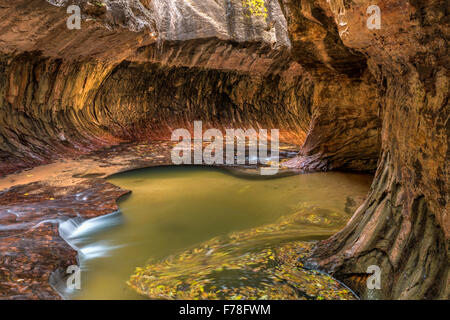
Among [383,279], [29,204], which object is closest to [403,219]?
[383,279]

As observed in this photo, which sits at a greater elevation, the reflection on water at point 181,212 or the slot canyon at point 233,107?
the slot canyon at point 233,107

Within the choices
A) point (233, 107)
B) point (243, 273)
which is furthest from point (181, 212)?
point (233, 107)

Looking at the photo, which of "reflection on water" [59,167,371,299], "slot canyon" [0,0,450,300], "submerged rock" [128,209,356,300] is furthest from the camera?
"reflection on water" [59,167,371,299]

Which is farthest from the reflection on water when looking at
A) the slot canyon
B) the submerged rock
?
the slot canyon

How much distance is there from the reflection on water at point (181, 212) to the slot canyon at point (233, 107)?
337 millimetres

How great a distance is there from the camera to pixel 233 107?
14.7 m

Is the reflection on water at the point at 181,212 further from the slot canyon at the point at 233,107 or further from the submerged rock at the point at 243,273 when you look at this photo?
the slot canyon at the point at 233,107

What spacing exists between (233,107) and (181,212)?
9.59m

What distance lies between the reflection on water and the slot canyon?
337mm

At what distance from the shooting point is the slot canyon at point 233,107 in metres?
2.69

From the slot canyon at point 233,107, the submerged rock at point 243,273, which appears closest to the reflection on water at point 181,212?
the submerged rock at point 243,273

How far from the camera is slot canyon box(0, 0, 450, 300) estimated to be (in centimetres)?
269

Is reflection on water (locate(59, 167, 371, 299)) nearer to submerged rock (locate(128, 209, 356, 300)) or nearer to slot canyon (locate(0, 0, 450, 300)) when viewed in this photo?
submerged rock (locate(128, 209, 356, 300))
